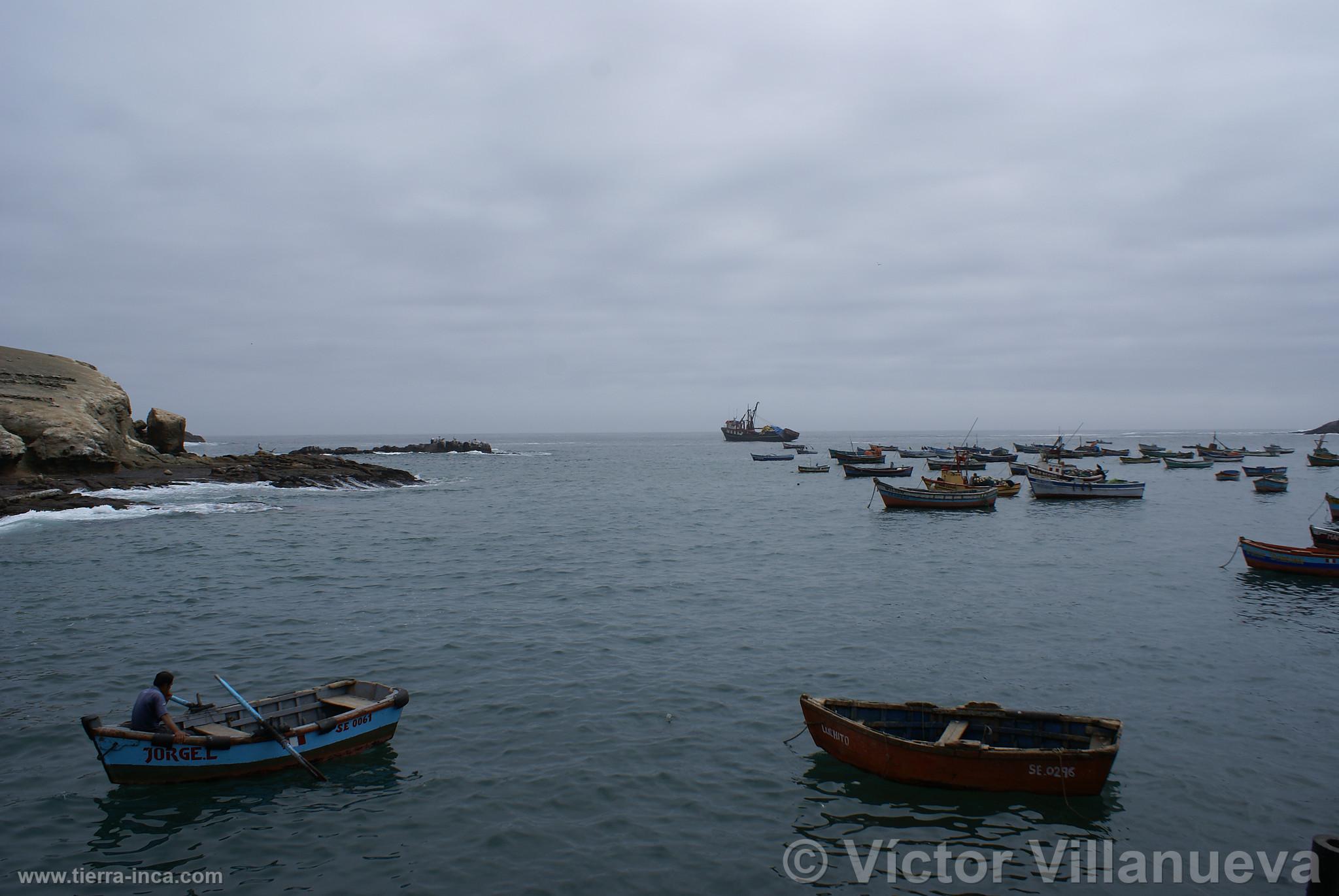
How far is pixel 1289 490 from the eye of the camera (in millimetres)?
67375

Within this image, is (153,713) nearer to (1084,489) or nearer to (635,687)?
(635,687)

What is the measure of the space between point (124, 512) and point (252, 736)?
42.1 m

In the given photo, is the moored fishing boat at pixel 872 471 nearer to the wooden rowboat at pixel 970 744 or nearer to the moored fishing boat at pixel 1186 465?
the moored fishing boat at pixel 1186 465

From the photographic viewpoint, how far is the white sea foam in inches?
1592

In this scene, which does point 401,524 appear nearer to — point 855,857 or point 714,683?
point 714,683

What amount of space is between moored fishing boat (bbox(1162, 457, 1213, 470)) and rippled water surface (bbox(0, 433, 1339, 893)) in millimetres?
69235

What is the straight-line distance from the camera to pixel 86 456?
51.9 m

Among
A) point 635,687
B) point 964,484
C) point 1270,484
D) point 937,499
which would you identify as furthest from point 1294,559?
point 1270,484

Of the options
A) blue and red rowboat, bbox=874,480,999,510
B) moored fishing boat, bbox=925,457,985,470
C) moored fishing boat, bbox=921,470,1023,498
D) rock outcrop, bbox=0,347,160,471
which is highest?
rock outcrop, bbox=0,347,160,471

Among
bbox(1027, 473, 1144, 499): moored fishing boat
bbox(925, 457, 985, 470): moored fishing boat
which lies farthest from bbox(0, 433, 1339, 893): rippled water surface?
bbox(925, 457, 985, 470): moored fishing boat

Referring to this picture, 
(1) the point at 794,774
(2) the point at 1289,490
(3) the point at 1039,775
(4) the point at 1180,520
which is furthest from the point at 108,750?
(2) the point at 1289,490

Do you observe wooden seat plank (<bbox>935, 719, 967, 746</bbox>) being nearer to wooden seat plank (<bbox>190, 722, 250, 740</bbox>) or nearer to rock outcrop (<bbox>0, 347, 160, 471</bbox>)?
wooden seat plank (<bbox>190, 722, 250, 740</bbox>)

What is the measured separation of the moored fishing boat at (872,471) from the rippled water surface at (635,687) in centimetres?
4431

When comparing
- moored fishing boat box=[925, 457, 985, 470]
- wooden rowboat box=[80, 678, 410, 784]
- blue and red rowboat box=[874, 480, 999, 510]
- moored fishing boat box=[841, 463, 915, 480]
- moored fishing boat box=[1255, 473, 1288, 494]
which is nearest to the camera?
wooden rowboat box=[80, 678, 410, 784]
